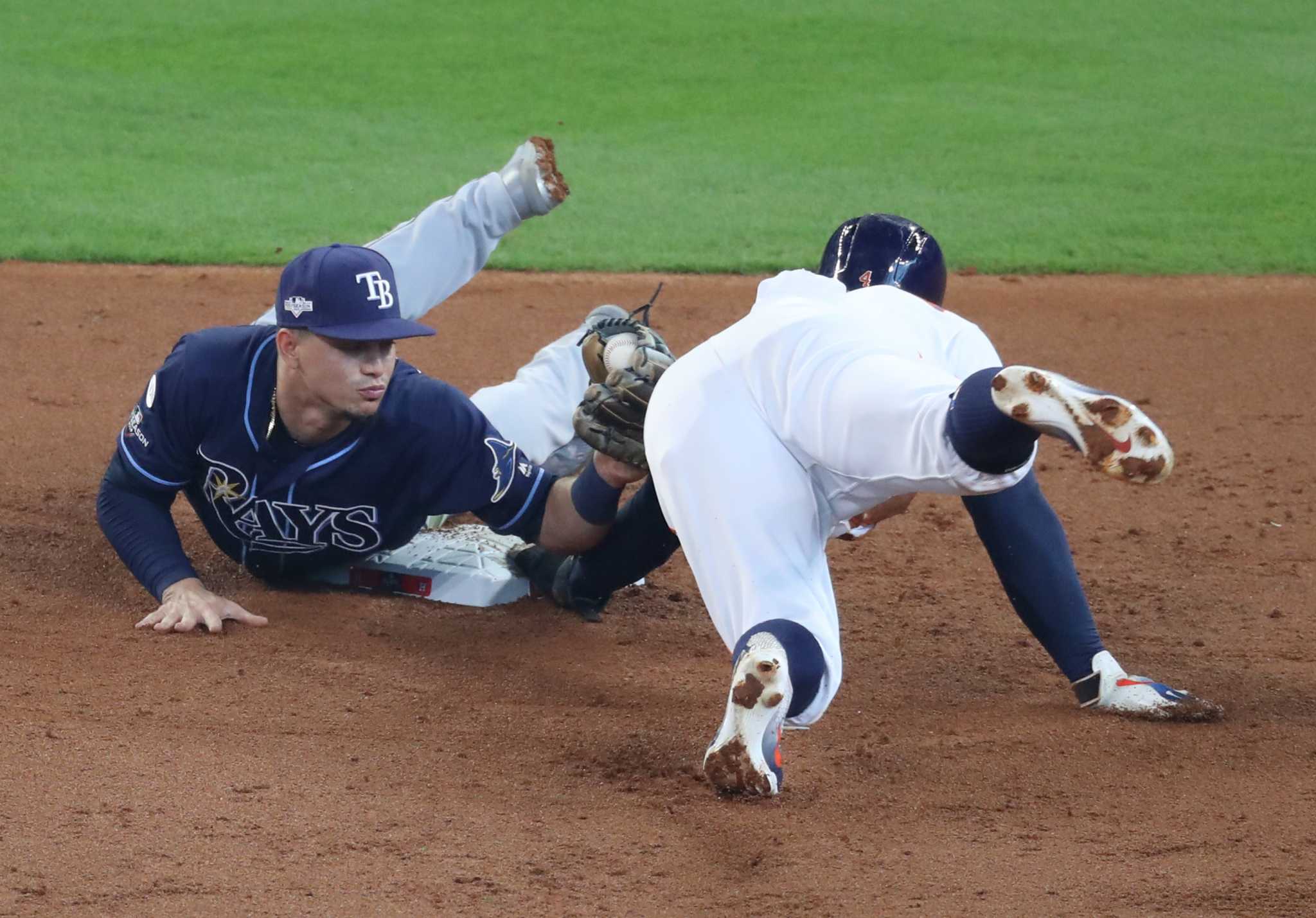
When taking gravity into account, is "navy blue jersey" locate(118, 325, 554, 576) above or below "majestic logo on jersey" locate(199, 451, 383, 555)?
above

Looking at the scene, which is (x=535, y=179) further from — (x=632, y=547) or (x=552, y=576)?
(x=632, y=547)

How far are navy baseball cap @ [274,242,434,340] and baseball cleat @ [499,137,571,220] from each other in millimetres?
1314

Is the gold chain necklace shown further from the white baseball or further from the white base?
the white baseball

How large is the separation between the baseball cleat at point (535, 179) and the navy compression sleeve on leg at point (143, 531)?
1469 millimetres

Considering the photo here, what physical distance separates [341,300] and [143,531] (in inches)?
29.1

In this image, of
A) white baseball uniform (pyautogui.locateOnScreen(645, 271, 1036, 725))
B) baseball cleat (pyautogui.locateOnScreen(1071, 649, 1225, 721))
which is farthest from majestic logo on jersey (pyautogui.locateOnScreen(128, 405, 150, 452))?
baseball cleat (pyautogui.locateOnScreen(1071, 649, 1225, 721))

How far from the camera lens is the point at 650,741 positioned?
9.30ft

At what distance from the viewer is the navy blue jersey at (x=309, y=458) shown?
3246 mm

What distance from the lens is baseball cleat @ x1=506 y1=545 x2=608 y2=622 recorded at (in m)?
3.62

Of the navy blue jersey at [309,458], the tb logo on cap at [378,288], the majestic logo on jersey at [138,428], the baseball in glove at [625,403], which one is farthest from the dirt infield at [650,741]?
the tb logo on cap at [378,288]

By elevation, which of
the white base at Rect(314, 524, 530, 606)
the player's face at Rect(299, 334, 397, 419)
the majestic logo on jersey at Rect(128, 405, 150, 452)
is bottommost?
the white base at Rect(314, 524, 530, 606)

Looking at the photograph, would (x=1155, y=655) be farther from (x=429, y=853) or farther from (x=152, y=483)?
(x=152, y=483)

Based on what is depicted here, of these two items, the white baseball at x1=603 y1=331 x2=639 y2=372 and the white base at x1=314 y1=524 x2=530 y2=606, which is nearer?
the white baseball at x1=603 y1=331 x2=639 y2=372

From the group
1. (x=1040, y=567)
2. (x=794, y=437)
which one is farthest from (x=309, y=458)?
(x=1040, y=567)
